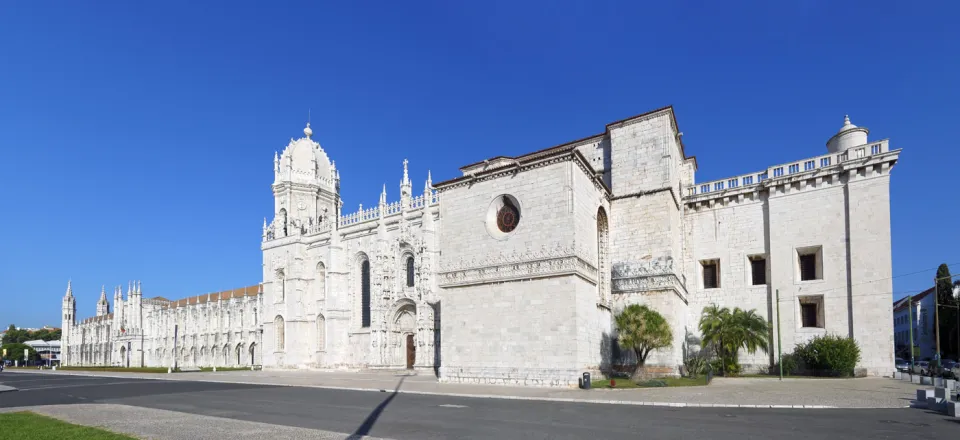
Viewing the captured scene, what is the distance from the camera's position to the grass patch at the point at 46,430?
10.9m

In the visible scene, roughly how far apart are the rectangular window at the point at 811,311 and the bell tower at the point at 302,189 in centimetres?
3762

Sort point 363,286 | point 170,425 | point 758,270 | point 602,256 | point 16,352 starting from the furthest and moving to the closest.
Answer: point 16,352, point 363,286, point 758,270, point 602,256, point 170,425

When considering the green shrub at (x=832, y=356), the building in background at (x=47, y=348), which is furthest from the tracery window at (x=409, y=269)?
the building in background at (x=47, y=348)

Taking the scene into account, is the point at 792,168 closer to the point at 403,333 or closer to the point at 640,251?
the point at 640,251

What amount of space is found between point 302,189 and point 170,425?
43.2 meters

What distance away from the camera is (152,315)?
255 ft

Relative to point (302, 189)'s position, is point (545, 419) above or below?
below

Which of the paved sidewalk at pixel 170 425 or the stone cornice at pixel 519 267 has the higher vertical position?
the stone cornice at pixel 519 267

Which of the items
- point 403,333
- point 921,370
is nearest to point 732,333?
point 921,370

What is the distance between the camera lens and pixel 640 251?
29.9m

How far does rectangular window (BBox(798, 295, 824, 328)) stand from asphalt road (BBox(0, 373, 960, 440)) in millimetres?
15317

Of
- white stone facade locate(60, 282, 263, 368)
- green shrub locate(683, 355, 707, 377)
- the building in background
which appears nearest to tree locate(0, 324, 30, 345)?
the building in background

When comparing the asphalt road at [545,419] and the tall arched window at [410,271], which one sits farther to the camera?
the tall arched window at [410,271]

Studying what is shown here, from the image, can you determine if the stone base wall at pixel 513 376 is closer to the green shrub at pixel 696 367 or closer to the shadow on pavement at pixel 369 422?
the shadow on pavement at pixel 369 422
